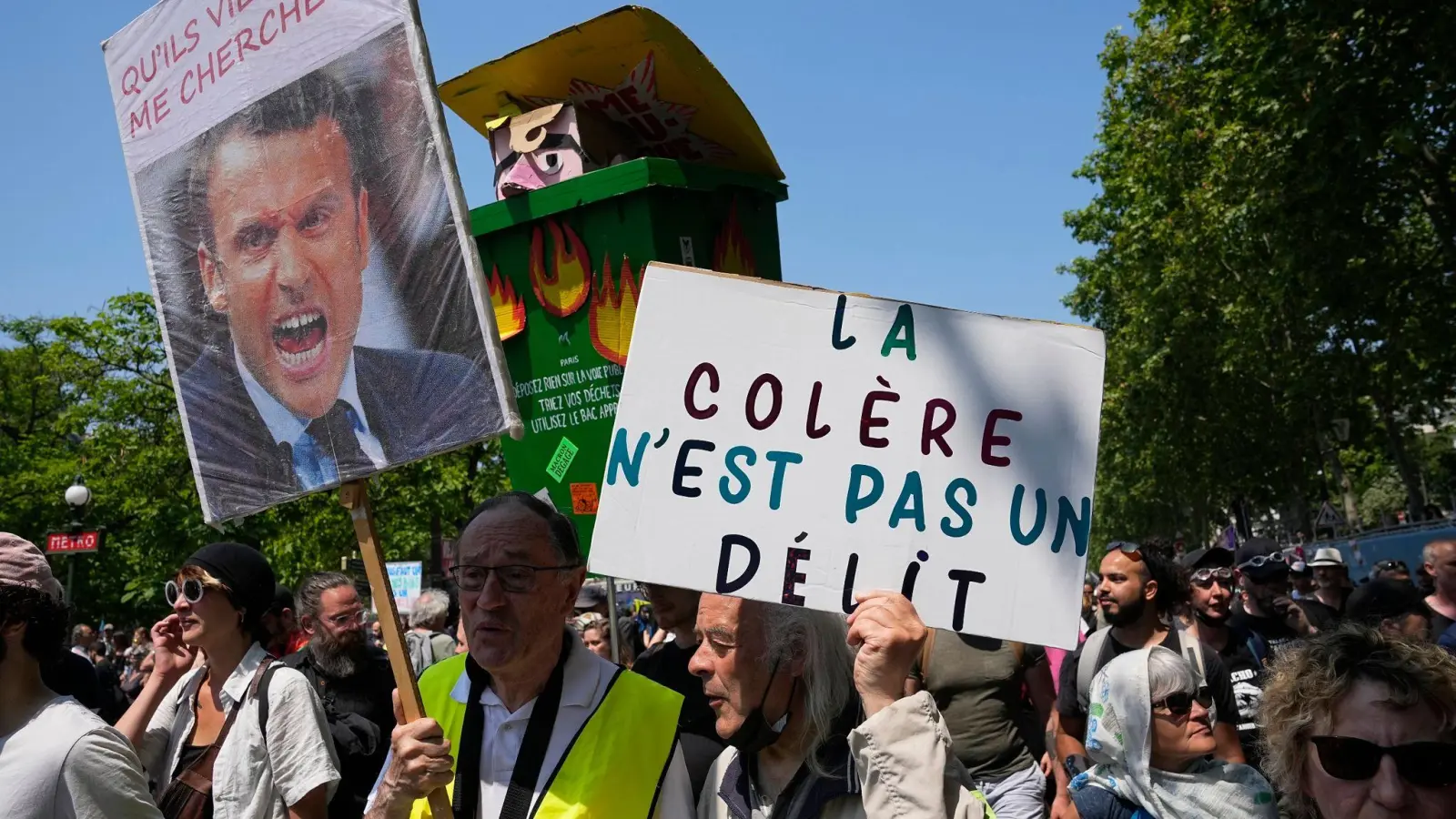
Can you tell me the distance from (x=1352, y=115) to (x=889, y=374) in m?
10.6

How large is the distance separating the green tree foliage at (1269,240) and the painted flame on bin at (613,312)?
858 centimetres

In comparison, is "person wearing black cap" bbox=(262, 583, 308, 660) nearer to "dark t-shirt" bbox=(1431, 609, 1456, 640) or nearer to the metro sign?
"dark t-shirt" bbox=(1431, 609, 1456, 640)

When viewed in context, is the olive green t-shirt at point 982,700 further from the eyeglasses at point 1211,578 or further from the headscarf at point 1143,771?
the eyeglasses at point 1211,578

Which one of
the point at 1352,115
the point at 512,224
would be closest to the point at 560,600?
the point at 512,224

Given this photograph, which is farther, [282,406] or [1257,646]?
[1257,646]

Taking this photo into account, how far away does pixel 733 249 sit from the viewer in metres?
5.00

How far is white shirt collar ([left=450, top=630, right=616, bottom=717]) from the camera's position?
2.96 metres

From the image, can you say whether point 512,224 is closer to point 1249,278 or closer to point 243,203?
point 243,203

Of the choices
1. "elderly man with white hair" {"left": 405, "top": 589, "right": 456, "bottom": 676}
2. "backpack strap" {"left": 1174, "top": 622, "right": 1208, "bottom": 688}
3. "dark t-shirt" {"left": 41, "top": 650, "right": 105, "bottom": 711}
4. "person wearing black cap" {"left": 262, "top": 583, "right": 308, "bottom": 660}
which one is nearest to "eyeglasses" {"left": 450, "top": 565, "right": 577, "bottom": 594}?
"person wearing black cap" {"left": 262, "top": 583, "right": 308, "bottom": 660}

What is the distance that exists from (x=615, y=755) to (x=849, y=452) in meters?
0.83

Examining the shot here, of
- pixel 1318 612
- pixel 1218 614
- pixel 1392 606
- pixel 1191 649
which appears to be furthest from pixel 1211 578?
pixel 1318 612

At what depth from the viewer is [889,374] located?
279cm

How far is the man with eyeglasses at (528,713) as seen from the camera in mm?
2771

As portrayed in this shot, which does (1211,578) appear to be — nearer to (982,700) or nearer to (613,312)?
(982,700)
